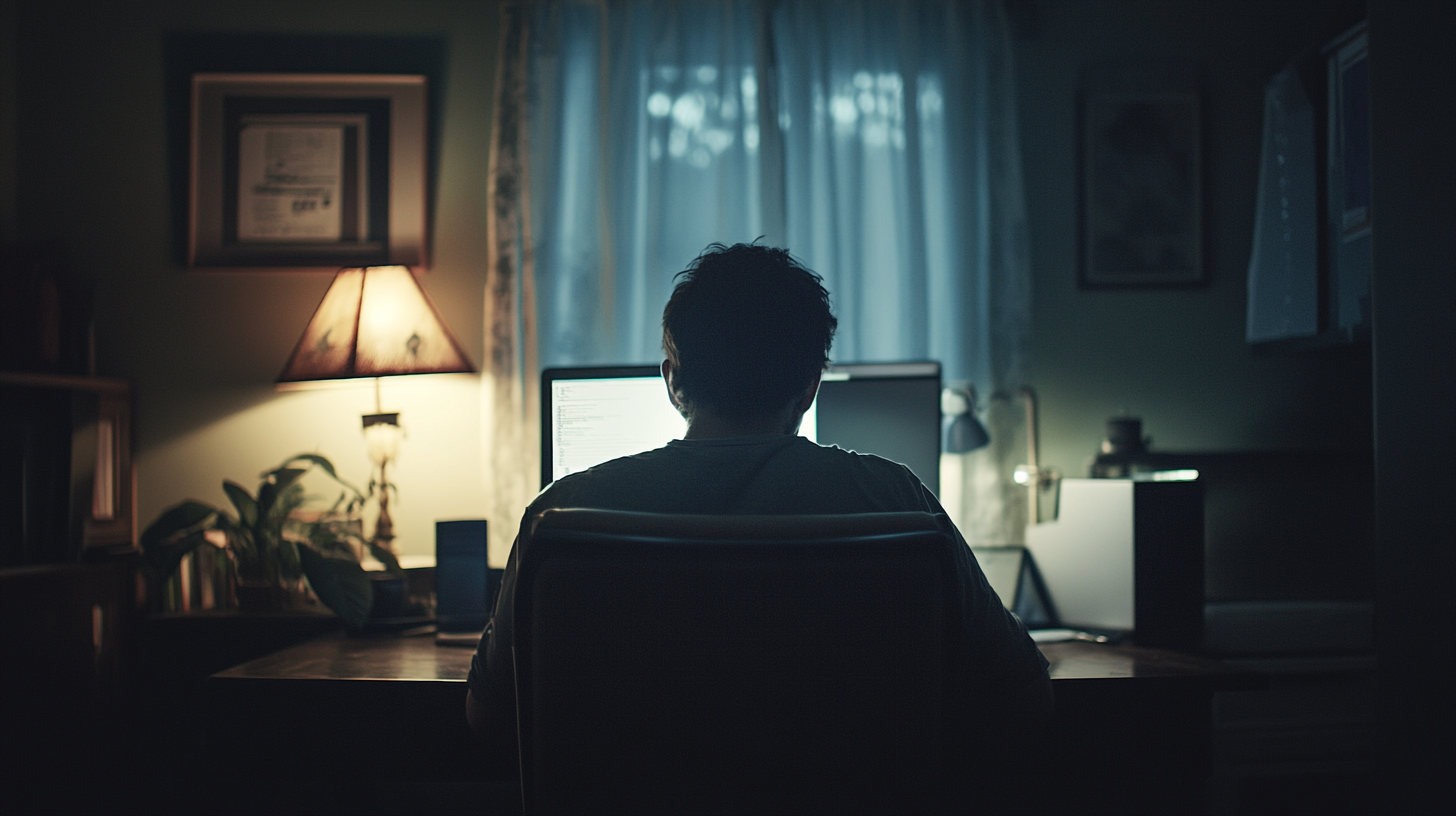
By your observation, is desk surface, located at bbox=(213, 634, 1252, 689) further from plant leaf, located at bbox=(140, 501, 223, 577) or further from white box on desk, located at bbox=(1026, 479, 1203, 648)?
plant leaf, located at bbox=(140, 501, 223, 577)

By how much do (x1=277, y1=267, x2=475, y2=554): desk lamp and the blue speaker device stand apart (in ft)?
0.67

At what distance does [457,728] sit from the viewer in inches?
48.1

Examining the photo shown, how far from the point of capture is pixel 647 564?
0.66m

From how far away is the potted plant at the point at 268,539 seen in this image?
5.21ft

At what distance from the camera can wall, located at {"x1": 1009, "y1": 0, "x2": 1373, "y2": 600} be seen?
2086mm

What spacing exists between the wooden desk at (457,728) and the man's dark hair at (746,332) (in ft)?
1.99

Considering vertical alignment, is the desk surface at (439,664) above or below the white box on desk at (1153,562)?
below

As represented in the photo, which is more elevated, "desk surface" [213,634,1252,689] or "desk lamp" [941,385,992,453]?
"desk lamp" [941,385,992,453]

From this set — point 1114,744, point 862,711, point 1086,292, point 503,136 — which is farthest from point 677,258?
point 862,711

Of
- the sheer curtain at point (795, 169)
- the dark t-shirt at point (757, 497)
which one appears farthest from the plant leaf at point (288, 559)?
the dark t-shirt at point (757, 497)

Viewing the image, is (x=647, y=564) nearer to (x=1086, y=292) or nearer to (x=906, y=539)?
(x=906, y=539)

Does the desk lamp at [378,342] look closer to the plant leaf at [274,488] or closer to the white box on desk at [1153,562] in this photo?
the plant leaf at [274,488]

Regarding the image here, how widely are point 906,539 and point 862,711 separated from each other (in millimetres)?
144

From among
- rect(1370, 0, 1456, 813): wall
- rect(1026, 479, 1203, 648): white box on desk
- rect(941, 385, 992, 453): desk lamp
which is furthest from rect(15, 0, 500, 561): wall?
rect(1370, 0, 1456, 813): wall
